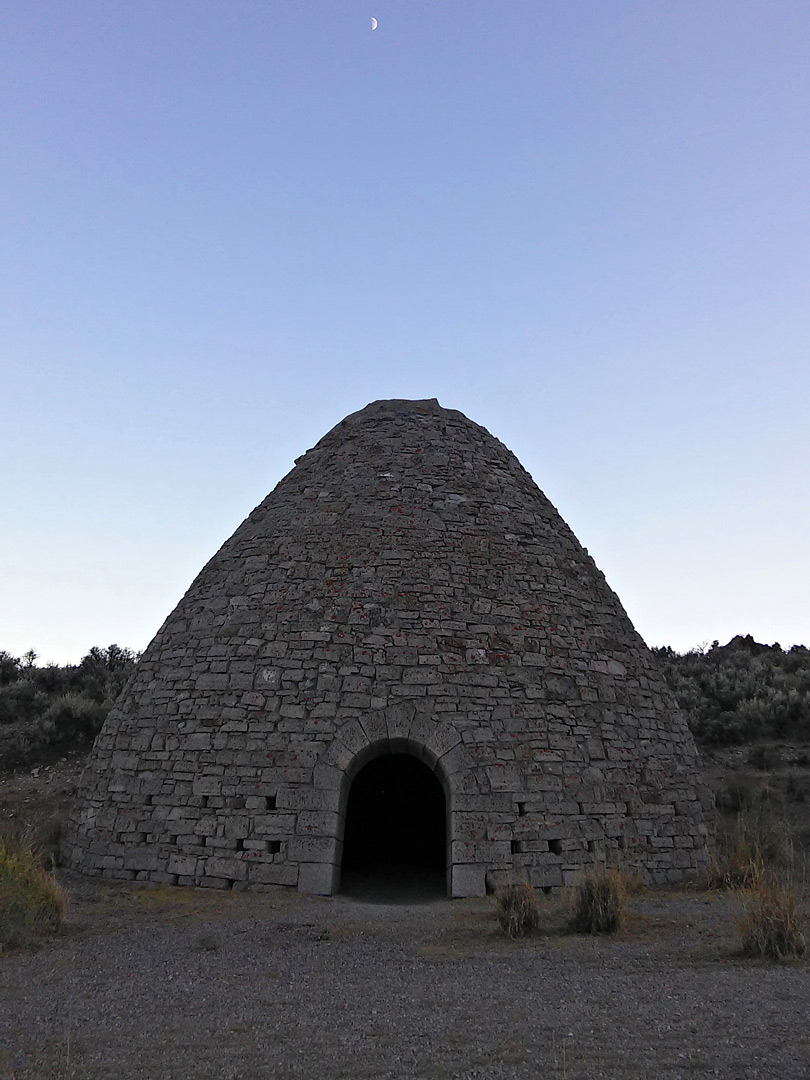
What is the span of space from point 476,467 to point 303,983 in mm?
6980

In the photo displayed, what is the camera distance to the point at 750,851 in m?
8.85

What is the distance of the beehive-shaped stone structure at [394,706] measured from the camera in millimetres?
7598

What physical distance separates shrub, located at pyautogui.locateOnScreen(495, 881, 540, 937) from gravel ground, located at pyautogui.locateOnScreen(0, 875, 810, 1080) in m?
0.11

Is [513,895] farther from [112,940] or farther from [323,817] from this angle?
[112,940]

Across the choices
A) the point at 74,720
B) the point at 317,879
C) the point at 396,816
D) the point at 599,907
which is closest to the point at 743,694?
the point at 396,816

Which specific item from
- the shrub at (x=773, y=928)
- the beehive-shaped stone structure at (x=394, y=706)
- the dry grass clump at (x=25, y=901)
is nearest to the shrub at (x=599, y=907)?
the shrub at (x=773, y=928)

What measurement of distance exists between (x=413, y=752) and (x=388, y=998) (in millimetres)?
3867

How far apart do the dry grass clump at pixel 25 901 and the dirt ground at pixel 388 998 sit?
0.24 meters

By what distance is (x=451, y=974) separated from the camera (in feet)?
15.6

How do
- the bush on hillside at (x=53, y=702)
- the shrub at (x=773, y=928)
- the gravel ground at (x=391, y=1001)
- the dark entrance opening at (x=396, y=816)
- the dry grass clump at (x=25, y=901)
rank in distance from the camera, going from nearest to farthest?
the gravel ground at (x=391, y=1001), the shrub at (x=773, y=928), the dry grass clump at (x=25, y=901), the dark entrance opening at (x=396, y=816), the bush on hillside at (x=53, y=702)

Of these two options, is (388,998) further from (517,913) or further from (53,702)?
(53,702)

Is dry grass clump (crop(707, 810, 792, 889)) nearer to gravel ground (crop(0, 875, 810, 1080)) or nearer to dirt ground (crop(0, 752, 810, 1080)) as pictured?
dirt ground (crop(0, 752, 810, 1080))

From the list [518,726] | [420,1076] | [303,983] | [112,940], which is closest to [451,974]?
[303,983]

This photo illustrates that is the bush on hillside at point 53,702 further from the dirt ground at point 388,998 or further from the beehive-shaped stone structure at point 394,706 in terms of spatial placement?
the dirt ground at point 388,998
